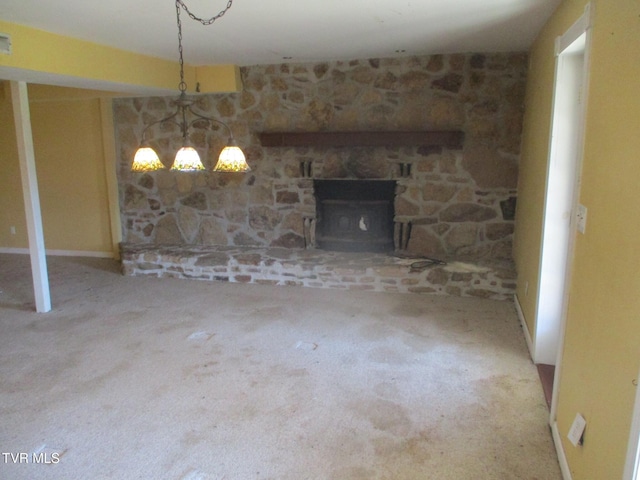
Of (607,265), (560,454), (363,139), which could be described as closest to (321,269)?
(363,139)

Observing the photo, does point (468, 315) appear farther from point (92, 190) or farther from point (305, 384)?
point (92, 190)

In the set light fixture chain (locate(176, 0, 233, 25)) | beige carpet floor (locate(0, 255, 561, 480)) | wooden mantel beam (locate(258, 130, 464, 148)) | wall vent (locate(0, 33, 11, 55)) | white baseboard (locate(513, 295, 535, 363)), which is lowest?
beige carpet floor (locate(0, 255, 561, 480))

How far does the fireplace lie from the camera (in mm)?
5012

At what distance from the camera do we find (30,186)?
396 centimetres

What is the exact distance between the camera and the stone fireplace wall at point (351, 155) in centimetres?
456

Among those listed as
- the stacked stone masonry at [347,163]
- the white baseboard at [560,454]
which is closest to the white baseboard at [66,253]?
the stacked stone masonry at [347,163]

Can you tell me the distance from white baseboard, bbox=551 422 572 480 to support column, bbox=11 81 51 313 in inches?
162

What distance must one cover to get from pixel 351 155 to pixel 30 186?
3.02 meters

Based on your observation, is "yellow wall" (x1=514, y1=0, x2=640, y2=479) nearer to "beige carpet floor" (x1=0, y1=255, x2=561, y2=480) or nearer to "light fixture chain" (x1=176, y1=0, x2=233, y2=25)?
"beige carpet floor" (x1=0, y1=255, x2=561, y2=480)

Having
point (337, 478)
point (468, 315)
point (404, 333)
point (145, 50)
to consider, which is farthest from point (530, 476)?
point (145, 50)

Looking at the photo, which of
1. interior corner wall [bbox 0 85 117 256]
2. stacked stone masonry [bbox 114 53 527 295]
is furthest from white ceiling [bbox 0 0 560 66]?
interior corner wall [bbox 0 85 117 256]

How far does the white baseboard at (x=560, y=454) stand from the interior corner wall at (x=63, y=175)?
5.42 metres

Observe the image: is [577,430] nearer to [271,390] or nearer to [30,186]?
[271,390]

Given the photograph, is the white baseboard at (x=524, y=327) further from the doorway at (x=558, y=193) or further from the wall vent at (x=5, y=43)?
the wall vent at (x=5, y=43)
